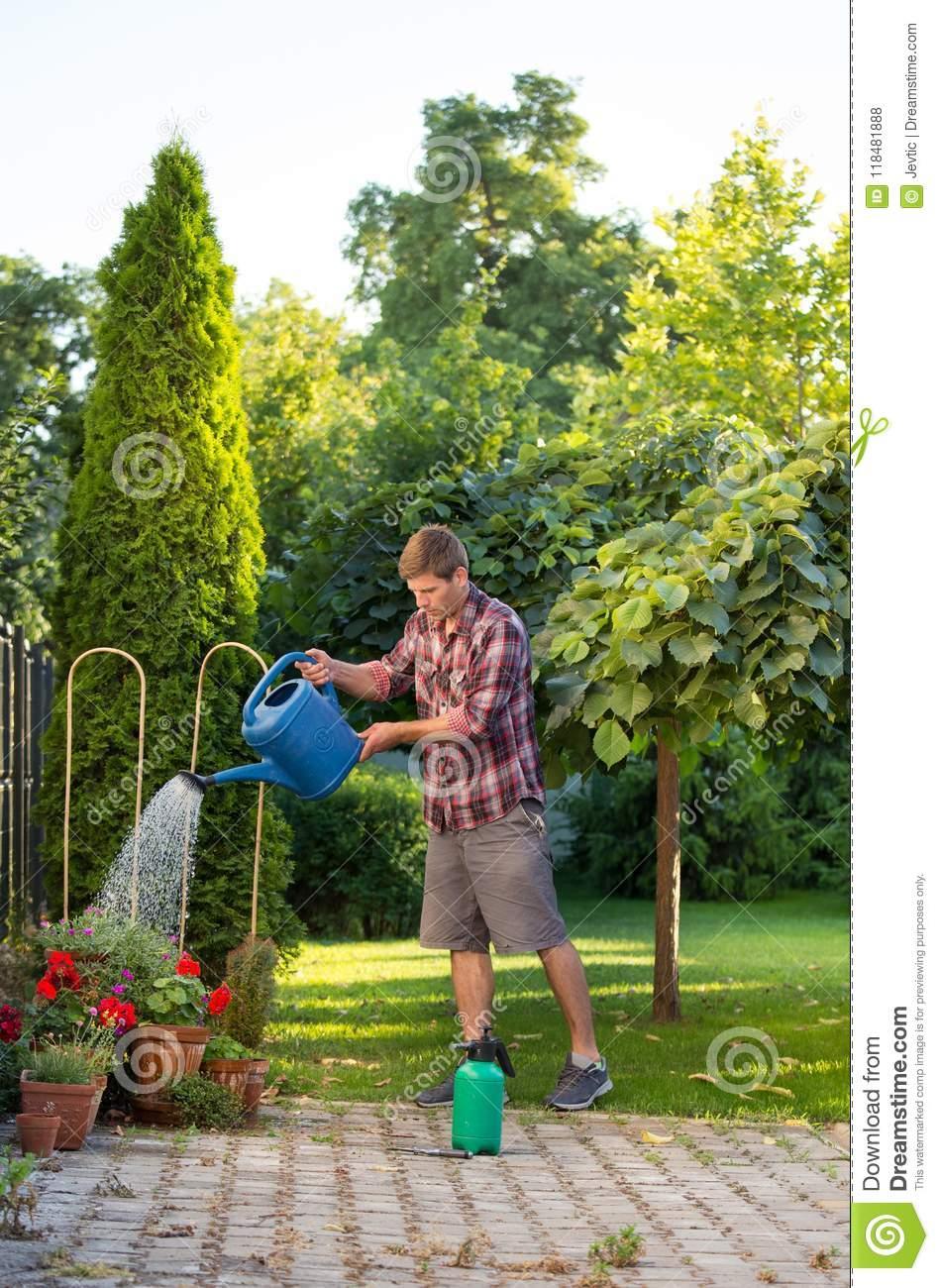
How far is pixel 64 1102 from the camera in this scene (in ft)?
14.0

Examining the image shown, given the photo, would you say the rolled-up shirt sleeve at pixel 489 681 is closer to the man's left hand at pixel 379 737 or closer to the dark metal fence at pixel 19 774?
the man's left hand at pixel 379 737

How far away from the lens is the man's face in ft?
16.4

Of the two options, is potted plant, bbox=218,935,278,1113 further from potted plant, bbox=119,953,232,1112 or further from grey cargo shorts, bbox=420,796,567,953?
grey cargo shorts, bbox=420,796,567,953

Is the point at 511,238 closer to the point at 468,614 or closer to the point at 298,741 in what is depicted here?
the point at 468,614

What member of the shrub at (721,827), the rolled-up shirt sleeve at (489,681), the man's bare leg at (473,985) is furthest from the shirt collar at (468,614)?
the shrub at (721,827)

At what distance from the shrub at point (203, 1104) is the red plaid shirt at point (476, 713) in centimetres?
112

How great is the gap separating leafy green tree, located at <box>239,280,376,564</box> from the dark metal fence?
2.81 m

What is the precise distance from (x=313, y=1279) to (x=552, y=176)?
966 inches

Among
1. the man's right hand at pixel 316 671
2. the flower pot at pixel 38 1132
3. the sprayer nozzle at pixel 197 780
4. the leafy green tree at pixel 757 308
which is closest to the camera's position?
the flower pot at pixel 38 1132

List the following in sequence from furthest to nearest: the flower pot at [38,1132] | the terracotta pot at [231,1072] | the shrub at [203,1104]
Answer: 1. the terracotta pot at [231,1072]
2. the shrub at [203,1104]
3. the flower pot at [38,1132]

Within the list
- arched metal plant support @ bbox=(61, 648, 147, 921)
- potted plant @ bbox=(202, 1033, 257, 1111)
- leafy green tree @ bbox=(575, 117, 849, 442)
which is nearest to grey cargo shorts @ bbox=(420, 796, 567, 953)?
potted plant @ bbox=(202, 1033, 257, 1111)

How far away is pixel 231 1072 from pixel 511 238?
73.9ft

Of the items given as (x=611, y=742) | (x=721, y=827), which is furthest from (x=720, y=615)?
(x=721, y=827)

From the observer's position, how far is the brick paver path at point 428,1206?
321 cm
